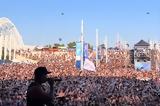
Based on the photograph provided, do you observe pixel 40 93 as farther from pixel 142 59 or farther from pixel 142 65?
pixel 142 59

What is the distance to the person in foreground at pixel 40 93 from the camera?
21.2 ft

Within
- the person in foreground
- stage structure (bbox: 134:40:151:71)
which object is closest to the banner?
stage structure (bbox: 134:40:151:71)

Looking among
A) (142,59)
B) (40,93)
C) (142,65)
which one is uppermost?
(142,59)

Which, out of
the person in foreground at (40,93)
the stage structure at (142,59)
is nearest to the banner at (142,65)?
the stage structure at (142,59)

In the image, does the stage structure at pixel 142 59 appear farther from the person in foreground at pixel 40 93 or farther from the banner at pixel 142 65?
the person in foreground at pixel 40 93

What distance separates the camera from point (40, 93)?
653cm

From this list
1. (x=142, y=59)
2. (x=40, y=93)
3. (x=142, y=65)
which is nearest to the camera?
(x=40, y=93)

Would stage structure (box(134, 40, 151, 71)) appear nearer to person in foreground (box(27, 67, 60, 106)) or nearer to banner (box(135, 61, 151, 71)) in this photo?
banner (box(135, 61, 151, 71))

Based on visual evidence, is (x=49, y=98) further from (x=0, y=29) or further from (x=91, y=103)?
(x=0, y=29)

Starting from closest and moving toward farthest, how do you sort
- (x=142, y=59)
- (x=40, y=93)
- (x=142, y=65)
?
(x=40, y=93) < (x=142, y=65) < (x=142, y=59)

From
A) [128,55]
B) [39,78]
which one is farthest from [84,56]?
[39,78]

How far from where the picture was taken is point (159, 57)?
67562mm

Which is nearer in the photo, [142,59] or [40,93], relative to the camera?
[40,93]

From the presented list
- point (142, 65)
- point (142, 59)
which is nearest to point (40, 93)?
point (142, 65)
